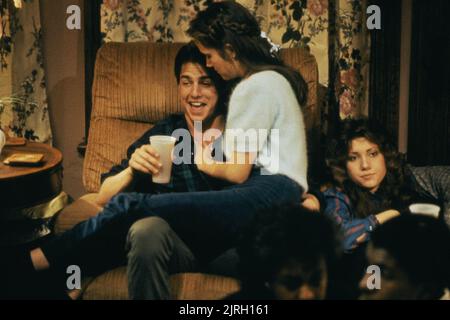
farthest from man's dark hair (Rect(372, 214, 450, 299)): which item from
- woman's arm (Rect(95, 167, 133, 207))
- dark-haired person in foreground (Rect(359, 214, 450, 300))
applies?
woman's arm (Rect(95, 167, 133, 207))

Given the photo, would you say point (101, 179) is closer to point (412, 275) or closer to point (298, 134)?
point (298, 134)

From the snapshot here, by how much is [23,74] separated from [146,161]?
2.95 ft

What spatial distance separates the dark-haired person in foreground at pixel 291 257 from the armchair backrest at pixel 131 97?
0.51 m

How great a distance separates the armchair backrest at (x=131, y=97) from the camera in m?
2.09

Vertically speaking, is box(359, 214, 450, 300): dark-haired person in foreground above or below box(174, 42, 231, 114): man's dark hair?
→ below

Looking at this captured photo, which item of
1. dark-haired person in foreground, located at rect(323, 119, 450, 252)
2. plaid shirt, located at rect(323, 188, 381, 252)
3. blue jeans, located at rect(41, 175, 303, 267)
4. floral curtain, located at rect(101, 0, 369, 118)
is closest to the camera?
blue jeans, located at rect(41, 175, 303, 267)

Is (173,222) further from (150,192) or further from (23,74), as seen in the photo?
(23,74)

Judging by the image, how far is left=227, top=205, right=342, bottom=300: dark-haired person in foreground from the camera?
1.56 metres

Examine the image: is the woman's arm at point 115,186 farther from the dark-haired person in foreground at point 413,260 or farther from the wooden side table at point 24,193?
the dark-haired person in foreground at point 413,260

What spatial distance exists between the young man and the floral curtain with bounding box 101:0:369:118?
1.36 ft

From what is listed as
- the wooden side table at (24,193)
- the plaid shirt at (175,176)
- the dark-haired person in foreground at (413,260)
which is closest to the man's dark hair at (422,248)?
the dark-haired person in foreground at (413,260)

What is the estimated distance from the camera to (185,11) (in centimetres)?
244

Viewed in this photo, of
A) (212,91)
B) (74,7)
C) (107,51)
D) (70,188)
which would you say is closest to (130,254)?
(212,91)

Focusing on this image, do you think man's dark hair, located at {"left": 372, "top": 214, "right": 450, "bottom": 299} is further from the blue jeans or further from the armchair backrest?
the armchair backrest
